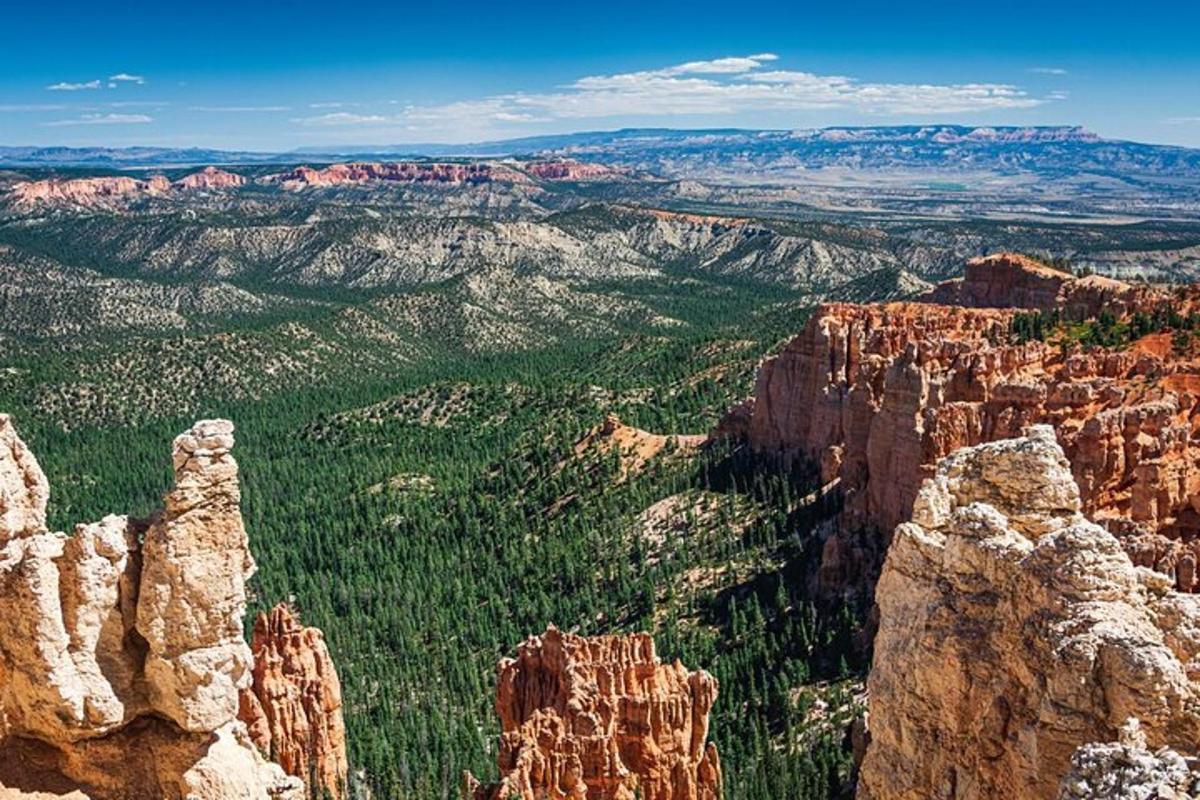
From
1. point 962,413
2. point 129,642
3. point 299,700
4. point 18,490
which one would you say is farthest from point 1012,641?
point 962,413

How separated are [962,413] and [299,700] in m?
35.0

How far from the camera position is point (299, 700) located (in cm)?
3888

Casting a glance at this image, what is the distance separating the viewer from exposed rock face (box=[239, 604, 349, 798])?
37.8 meters

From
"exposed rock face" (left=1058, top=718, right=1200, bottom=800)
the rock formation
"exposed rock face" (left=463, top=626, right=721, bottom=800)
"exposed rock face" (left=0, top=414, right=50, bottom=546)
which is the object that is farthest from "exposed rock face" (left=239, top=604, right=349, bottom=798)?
the rock formation

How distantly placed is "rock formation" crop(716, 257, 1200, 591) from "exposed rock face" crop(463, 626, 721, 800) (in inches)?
687

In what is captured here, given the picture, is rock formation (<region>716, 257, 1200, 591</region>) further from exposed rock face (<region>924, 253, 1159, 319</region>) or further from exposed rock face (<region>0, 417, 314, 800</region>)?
exposed rock face (<region>0, 417, 314, 800</region>)

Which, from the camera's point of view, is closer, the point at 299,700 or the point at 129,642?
the point at 129,642

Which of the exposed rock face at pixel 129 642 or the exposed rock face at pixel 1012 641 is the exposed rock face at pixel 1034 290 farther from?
the exposed rock face at pixel 129 642

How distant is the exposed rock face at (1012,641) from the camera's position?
1669cm

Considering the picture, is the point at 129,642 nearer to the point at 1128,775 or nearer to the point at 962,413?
the point at 1128,775

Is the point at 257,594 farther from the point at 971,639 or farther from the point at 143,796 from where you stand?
the point at 971,639

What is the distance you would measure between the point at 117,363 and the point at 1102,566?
522ft

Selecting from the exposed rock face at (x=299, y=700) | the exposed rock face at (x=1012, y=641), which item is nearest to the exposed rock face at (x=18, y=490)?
the exposed rock face at (x=1012, y=641)

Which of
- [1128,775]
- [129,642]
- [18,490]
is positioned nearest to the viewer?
[1128,775]
